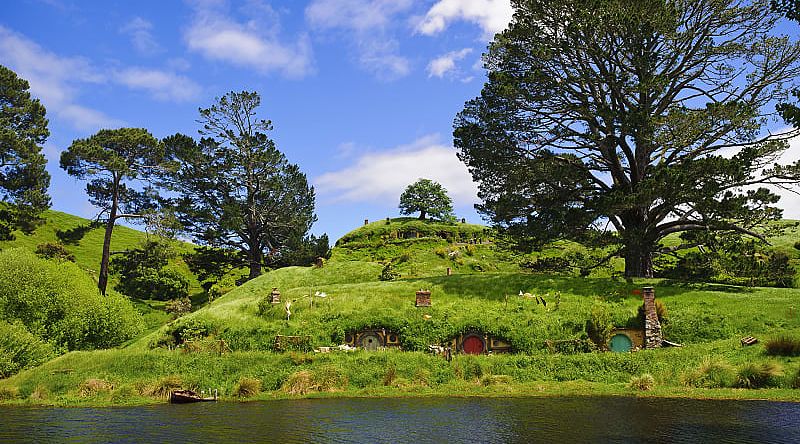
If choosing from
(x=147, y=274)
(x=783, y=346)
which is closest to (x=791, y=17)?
(x=783, y=346)

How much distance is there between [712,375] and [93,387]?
115 feet

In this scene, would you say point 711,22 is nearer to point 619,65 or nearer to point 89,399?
point 619,65

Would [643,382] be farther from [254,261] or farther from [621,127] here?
[254,261]

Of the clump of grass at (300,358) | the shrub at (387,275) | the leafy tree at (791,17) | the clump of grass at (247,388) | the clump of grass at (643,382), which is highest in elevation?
the leafy tree at (791,17)

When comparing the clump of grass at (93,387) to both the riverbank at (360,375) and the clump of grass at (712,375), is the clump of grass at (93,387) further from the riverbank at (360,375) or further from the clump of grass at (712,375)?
the clump of grass at (712,375)

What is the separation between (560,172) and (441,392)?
2474 centimetres

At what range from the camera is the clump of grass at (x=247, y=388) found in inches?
1257

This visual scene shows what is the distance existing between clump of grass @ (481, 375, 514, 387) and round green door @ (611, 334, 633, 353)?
8.84m

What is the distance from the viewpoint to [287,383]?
32.7 metres

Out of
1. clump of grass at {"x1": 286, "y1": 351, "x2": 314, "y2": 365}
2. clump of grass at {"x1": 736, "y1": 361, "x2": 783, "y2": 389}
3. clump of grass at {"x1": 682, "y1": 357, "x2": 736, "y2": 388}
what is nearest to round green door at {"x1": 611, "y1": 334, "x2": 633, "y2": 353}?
clump of grass at {"x1": 682, "y1": 357, "x2": 736, "y2": 388}

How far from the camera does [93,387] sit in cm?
3319

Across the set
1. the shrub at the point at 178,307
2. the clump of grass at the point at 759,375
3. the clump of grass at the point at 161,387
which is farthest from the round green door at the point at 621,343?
the shrub at the point at 178,307

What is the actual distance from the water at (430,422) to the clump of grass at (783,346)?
6425 mm

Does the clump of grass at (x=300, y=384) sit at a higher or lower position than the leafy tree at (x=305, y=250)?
lower
